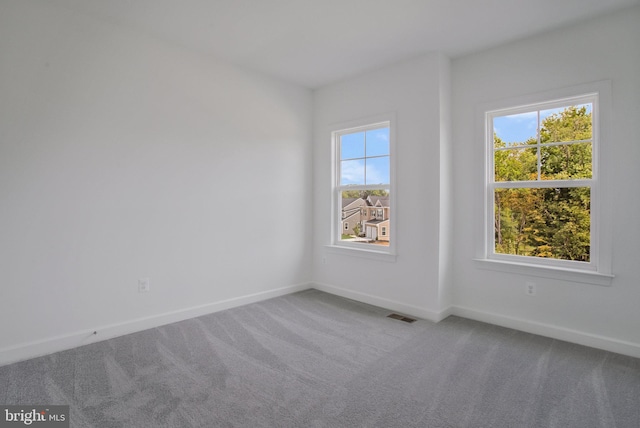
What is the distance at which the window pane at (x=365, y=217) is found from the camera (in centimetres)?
413

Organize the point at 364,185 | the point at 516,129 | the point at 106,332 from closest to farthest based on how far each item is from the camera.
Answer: the point at 106,332, the point at 516,129, the point at 364,185

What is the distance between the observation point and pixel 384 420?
192 centimetres

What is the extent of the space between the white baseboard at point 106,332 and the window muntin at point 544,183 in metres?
2.81

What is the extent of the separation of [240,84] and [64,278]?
256cm

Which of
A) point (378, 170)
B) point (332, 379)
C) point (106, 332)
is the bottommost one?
point (332, 379)

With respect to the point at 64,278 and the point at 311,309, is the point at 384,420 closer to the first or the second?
the point at 311,309

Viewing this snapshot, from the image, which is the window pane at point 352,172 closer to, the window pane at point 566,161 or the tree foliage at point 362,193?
the tree foliage at point 362,193

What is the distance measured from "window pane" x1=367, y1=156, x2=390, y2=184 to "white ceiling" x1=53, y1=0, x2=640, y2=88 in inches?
43.3

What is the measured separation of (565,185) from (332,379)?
2571mm

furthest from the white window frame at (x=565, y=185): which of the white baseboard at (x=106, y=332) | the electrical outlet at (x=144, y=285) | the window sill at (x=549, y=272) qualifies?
the electrical outlet at (x=144, y=285)

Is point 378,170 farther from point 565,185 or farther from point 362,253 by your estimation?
point 565,185

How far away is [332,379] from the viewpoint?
2363 mm

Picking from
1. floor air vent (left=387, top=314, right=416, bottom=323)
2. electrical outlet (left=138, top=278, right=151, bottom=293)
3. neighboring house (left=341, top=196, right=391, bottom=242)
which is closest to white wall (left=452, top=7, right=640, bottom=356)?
floor air vent (left=387, top=314, right=416, bottom=323)

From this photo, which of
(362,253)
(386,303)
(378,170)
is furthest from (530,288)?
(378,170)
